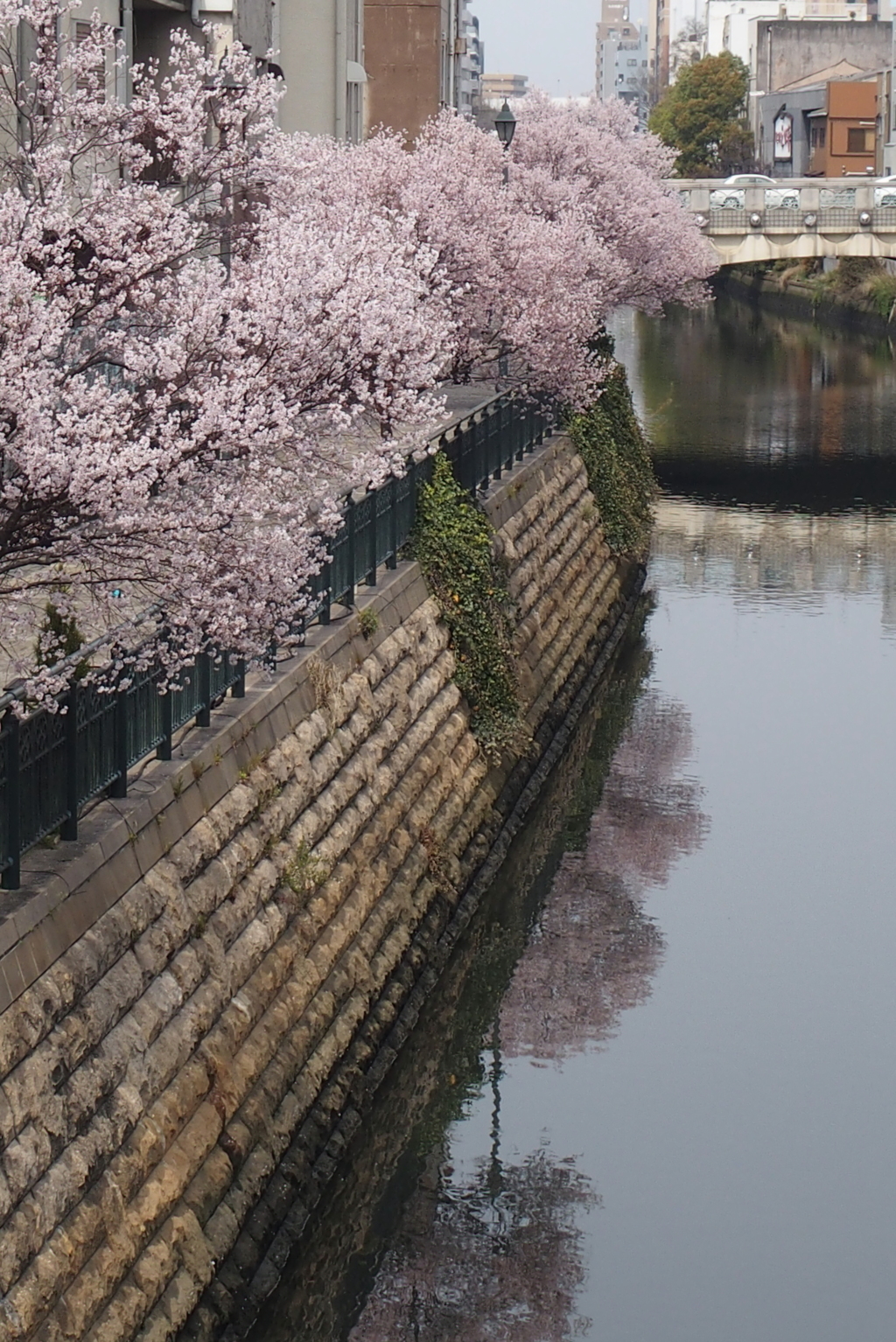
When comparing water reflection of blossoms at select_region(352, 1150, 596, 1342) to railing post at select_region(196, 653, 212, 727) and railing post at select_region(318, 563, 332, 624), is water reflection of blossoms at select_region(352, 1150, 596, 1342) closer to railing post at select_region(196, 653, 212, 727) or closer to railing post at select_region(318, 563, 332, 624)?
railing post at select_region(196, 653, 212, 727)

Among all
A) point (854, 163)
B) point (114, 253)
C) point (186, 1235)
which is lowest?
point (186, 1235)

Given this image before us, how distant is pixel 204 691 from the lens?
15516mm

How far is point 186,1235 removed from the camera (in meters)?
12.6

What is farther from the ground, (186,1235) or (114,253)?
(114,253)

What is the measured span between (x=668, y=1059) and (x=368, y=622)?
5.44 m

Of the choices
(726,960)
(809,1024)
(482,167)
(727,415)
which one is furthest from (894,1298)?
(727,415)

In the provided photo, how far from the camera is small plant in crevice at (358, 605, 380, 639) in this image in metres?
20.1

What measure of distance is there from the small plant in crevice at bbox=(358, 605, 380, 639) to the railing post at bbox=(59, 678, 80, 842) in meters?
7.45

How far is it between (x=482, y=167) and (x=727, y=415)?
74.4ft

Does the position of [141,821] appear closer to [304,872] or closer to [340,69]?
[304,872]

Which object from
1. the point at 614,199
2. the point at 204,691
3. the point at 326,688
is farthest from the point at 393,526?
the point at 614,199

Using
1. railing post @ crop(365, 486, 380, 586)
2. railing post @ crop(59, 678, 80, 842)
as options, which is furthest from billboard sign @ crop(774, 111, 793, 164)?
railing post @ crop(59, 678, 80, 842)

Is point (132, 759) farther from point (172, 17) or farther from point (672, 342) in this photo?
point (672, 342)

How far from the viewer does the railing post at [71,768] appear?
12750mm
